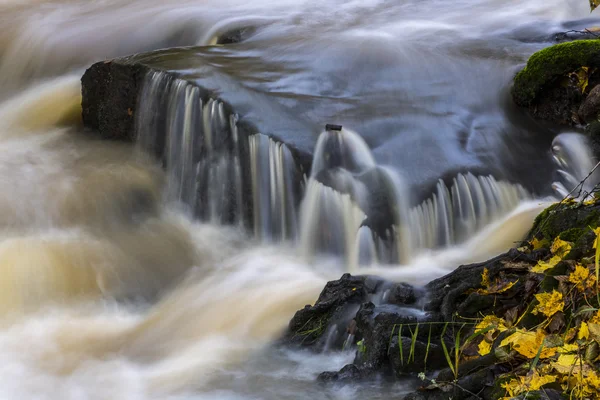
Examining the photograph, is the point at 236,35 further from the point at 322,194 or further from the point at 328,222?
the point at 328,222

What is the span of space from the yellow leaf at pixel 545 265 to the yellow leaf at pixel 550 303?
0.23 m

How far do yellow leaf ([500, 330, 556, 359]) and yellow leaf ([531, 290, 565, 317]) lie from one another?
11 cm

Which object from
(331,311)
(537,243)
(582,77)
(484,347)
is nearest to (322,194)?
(331,311)

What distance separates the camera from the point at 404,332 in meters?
3.89

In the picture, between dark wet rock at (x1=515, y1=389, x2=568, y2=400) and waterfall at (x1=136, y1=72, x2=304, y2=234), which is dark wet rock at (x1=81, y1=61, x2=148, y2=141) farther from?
dark wet rock at (x1=515, y1=389, x2=568, y2=400)

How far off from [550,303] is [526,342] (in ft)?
0.77

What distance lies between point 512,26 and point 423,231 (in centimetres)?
451

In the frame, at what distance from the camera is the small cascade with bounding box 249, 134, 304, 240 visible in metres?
6.55

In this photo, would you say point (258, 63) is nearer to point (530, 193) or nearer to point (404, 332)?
point (530, 193)

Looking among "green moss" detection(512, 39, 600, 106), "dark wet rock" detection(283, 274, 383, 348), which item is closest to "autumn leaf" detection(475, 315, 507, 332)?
"dark wet rock" detection(283, 274, 383, 348)

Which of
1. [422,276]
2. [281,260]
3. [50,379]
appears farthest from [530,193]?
[50,379]

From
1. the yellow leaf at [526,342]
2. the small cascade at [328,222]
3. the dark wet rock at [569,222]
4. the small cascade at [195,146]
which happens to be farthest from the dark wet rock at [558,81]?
the yellow leaf at [526,342]

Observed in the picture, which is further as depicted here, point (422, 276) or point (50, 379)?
point (422, 276)

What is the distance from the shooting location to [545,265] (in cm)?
344
